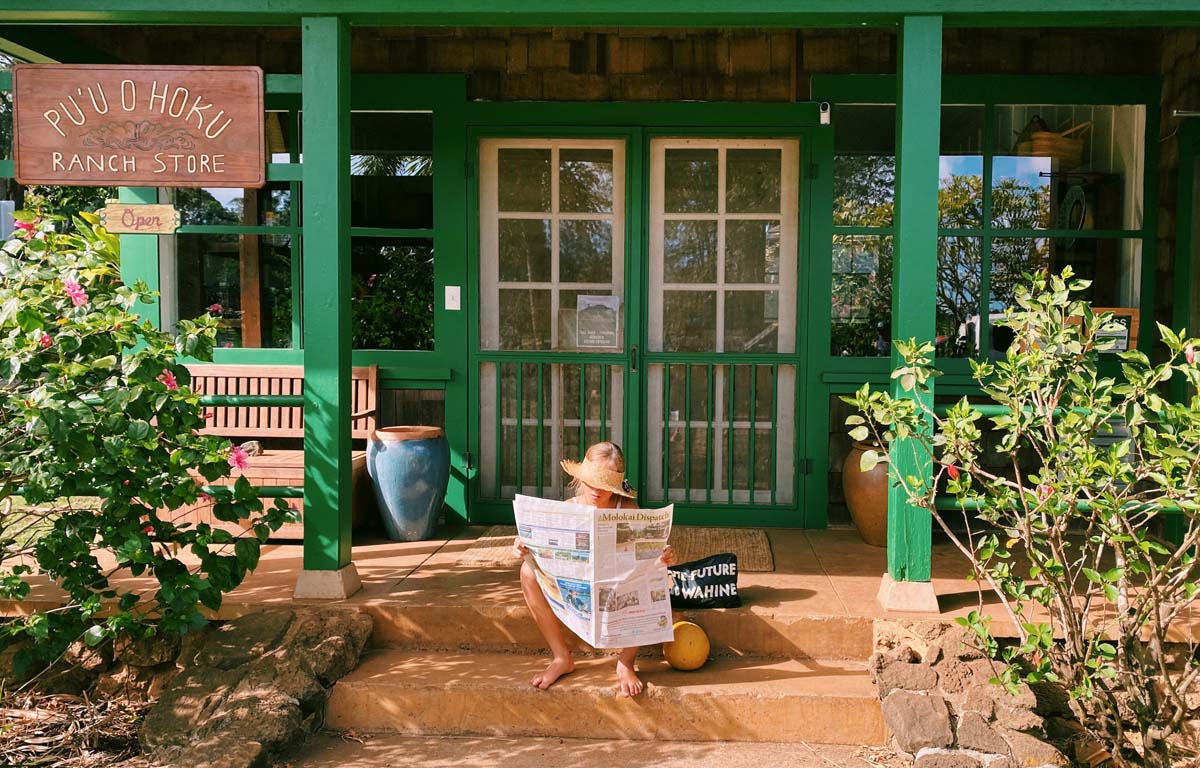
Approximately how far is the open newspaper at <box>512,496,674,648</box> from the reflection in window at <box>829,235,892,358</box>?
236 centimetres

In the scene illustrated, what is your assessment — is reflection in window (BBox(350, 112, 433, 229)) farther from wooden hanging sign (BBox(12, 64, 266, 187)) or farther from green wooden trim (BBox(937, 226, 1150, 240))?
green wooden trim (BBox(937, 226, 1150, 240))

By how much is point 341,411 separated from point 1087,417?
2945 millimetres

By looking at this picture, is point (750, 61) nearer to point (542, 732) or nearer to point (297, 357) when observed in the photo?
point (297, 357)

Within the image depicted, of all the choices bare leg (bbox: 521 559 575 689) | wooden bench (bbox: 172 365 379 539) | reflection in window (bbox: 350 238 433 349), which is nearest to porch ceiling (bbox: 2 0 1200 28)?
reflection in window (bbox: 350 238 433 349)

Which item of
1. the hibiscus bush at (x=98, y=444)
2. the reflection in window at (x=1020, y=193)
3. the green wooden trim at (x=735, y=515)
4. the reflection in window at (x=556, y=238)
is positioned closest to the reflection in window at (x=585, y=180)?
the reflection in window at (x=556, y=238)

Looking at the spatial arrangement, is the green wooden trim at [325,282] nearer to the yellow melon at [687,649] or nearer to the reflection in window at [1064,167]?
the yellow melon at [687,649]

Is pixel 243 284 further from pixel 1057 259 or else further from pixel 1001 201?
pixel 1057 259

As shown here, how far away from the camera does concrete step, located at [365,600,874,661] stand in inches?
156

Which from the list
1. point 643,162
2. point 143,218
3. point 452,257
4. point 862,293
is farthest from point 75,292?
point 862,293

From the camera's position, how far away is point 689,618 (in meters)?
4.00

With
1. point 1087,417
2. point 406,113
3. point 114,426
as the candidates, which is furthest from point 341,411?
point 1087,417

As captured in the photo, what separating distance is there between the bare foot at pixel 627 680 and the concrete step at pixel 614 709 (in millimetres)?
38

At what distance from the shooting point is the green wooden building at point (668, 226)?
5.45 meters

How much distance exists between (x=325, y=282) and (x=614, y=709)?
84.1 inches
